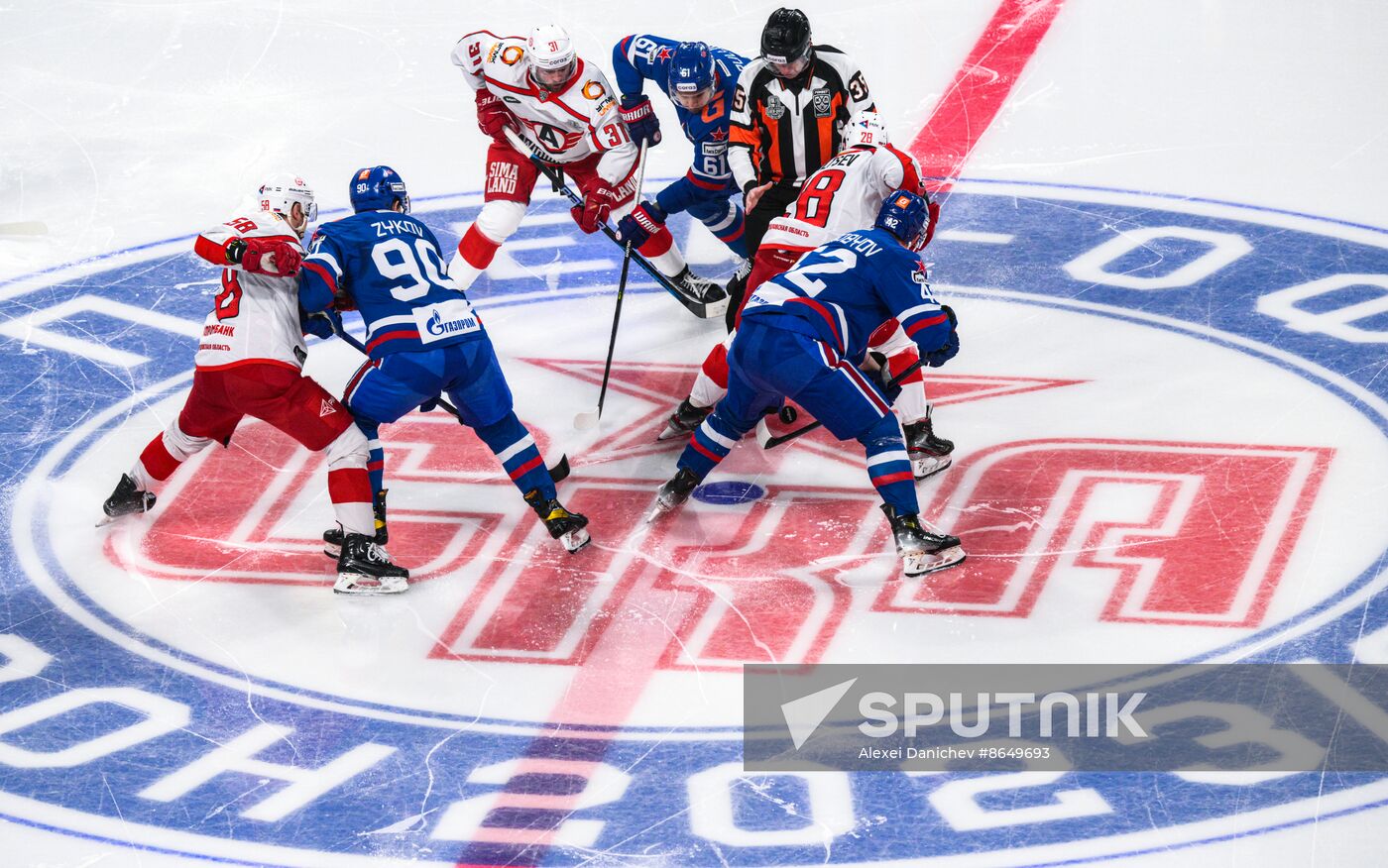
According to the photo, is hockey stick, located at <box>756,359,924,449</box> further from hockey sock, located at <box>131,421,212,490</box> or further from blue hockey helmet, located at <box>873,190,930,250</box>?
hockey sock, located at <box>131,421,212,490</box>

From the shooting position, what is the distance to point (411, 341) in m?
4.97

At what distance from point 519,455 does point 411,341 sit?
1.46 feet

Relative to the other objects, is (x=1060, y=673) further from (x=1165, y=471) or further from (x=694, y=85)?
(x=694, y=85)

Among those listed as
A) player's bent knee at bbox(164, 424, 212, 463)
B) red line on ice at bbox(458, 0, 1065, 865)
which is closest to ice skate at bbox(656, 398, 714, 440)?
red line on ice at bbox(458, 0, 1065, 865)

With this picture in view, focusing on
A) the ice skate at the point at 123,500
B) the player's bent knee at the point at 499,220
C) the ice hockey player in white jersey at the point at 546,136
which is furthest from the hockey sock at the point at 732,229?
the ice skate at the point at 123,500

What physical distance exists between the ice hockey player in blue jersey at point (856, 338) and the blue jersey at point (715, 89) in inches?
51.3

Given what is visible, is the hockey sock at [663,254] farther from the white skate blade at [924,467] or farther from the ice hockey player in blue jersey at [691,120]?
the white skate blade at [924,467]

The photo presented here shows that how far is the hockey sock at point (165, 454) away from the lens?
5.32 metres

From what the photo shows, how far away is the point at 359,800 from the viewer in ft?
13.7

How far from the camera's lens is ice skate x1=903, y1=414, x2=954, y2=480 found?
5.41 meters

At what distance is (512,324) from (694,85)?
1074mm

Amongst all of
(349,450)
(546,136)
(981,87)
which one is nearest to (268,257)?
(349,450)

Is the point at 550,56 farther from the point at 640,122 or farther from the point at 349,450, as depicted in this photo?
the point at 349,450

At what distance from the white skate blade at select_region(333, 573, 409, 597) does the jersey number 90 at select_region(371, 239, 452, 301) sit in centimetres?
78
